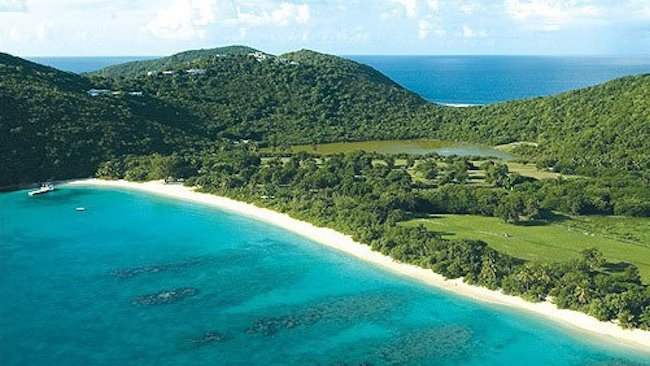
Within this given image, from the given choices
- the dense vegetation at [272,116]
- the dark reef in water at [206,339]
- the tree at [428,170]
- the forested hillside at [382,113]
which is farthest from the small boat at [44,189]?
the tree at [428,170]

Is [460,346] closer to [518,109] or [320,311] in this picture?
[320,311]

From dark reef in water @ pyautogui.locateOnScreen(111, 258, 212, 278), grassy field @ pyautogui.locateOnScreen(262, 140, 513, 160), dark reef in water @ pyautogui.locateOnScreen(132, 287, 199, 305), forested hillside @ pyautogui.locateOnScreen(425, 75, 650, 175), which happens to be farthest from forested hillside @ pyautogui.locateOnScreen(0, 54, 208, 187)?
forested hillside @ pyautogui.locateOnScreen(425, 75, 650, 175)

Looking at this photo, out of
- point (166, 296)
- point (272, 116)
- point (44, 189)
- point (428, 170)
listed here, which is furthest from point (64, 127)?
point (166, 296)

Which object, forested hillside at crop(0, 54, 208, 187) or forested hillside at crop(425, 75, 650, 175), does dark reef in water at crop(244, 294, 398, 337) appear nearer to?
forested hillside at crop(425, 75, 650, 175)

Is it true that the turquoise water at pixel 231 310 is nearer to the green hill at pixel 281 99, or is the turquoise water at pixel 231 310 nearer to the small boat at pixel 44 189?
the small boat at pixel 44 189

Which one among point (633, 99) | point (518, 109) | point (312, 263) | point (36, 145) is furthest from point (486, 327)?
point (518, 109)

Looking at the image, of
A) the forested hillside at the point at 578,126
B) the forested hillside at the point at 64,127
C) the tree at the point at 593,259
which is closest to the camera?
the tree at the point at 593,259

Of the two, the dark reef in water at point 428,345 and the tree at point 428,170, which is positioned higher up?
the tree at point 428,170
